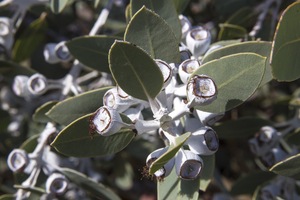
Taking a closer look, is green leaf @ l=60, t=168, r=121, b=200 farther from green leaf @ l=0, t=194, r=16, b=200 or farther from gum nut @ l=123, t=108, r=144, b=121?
gum nut @ l=123, t=108, r=144, b=121

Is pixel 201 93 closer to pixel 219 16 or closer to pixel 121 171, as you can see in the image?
pixel 219 16

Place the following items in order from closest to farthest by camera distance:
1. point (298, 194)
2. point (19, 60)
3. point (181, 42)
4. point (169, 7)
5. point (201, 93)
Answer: point (201, 93) < point (169, 7) < point (181, 42) < point (298, 194) < point (19, 60)

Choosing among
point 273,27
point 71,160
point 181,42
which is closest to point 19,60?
point 71,160

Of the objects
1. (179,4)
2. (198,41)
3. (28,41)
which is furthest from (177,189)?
(28,41)

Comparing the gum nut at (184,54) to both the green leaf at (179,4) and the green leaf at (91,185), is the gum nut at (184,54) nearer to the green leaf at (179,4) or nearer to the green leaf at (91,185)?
the green leaf at (179,4)

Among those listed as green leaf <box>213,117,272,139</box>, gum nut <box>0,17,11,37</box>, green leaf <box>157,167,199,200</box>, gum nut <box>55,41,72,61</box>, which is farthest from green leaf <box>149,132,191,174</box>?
gum nut <box>0,17,11,37</box>

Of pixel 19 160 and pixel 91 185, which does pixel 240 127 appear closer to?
pixel 91 185
